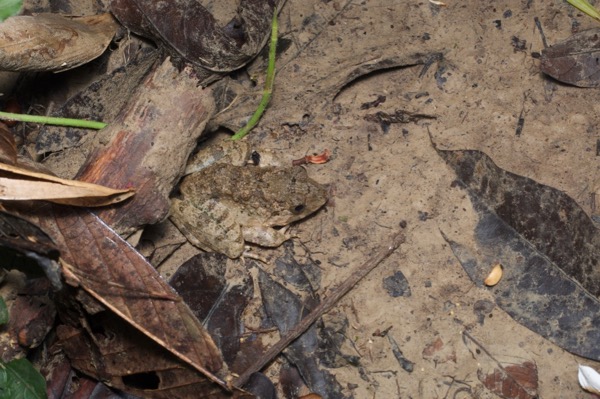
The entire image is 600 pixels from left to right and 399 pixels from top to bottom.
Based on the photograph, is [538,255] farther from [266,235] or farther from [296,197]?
[266,235]

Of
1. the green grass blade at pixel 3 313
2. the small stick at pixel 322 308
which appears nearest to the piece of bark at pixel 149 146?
the green grass blade at pixel 3 313

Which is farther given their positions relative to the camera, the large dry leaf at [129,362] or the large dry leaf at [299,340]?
the large dry leaf at [299,340]

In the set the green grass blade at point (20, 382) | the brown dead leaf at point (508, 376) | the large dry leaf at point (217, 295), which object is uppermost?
the green grass blade at point (20, 382)

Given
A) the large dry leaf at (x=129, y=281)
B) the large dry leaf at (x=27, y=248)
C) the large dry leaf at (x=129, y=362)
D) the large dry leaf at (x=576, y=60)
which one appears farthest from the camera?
the large dry leaf at (x=576, y=60)

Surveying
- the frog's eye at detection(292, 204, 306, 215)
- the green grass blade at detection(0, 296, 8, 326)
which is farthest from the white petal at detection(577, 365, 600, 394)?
the green grass blade at detection(0, 296, 8, 326)

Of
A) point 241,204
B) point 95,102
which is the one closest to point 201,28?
point 95,102

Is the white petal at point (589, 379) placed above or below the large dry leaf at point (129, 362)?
below

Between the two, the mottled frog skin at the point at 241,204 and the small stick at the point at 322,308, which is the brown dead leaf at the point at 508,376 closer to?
the small stick at the point at 322,308
